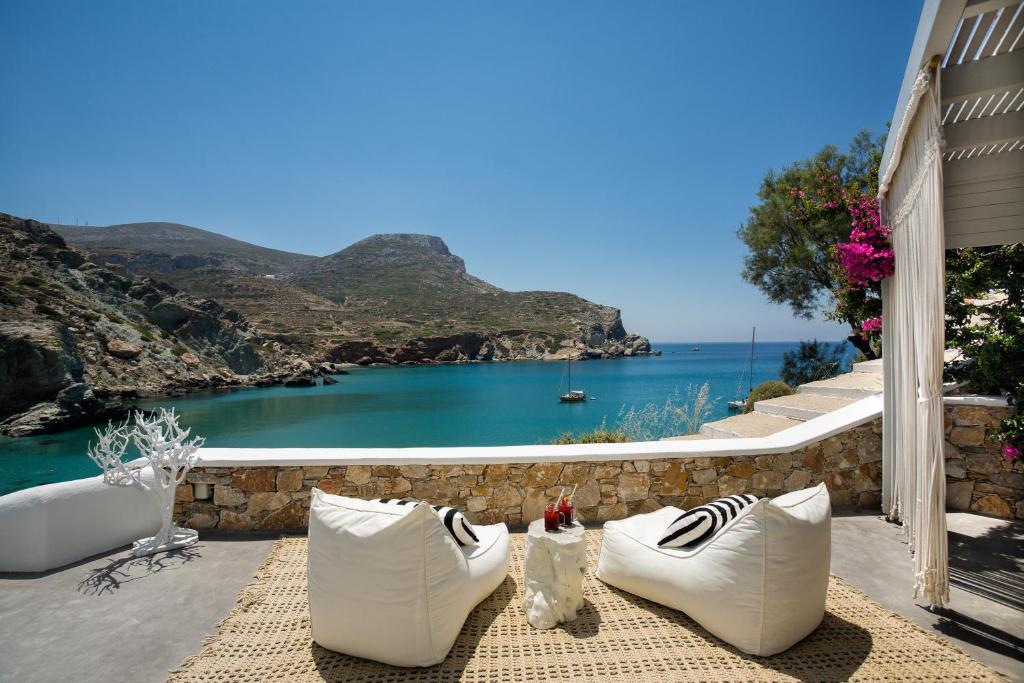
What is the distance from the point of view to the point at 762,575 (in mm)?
2131

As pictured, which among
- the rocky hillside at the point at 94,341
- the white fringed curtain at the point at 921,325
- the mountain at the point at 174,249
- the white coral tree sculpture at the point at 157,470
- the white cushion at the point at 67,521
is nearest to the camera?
the white fringed curtain at the point at 921,325

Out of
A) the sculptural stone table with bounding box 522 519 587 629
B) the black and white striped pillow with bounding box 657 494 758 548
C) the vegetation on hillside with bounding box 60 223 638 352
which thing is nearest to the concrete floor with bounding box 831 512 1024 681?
the black and white striped pillow with bounding box 657 494 758 548

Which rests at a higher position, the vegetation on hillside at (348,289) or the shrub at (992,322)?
the vegetation on hillside at (348,289)

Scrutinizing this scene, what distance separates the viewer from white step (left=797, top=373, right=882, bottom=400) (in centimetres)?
588

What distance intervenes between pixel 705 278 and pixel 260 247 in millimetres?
69138

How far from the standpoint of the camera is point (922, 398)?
2.61 metres

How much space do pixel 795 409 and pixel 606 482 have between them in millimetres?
3886

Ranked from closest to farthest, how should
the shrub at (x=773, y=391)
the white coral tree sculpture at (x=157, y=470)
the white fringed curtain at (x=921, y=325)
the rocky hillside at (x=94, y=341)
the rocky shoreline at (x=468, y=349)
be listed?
the white fringed curtain at (x=921, y=325) → the white coral tree sculpture at (x=157, y=470) → the shrub at (x=773, y=391) → the rocky hillside at (x=94, y=341) → the rocky shoreline at (x=468, y=349)

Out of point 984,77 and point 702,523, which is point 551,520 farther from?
point 984,77

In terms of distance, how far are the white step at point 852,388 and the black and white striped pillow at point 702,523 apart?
444 centimetres

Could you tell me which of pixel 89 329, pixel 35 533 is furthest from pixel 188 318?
pixel 35 533

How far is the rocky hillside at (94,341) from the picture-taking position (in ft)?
66.8

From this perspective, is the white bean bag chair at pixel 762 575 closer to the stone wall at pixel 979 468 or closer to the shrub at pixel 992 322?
the shrub at pixel 992 322

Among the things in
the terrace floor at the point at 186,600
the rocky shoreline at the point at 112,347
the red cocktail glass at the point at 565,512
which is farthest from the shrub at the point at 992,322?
the rocky shoreline at the point at 112,347
